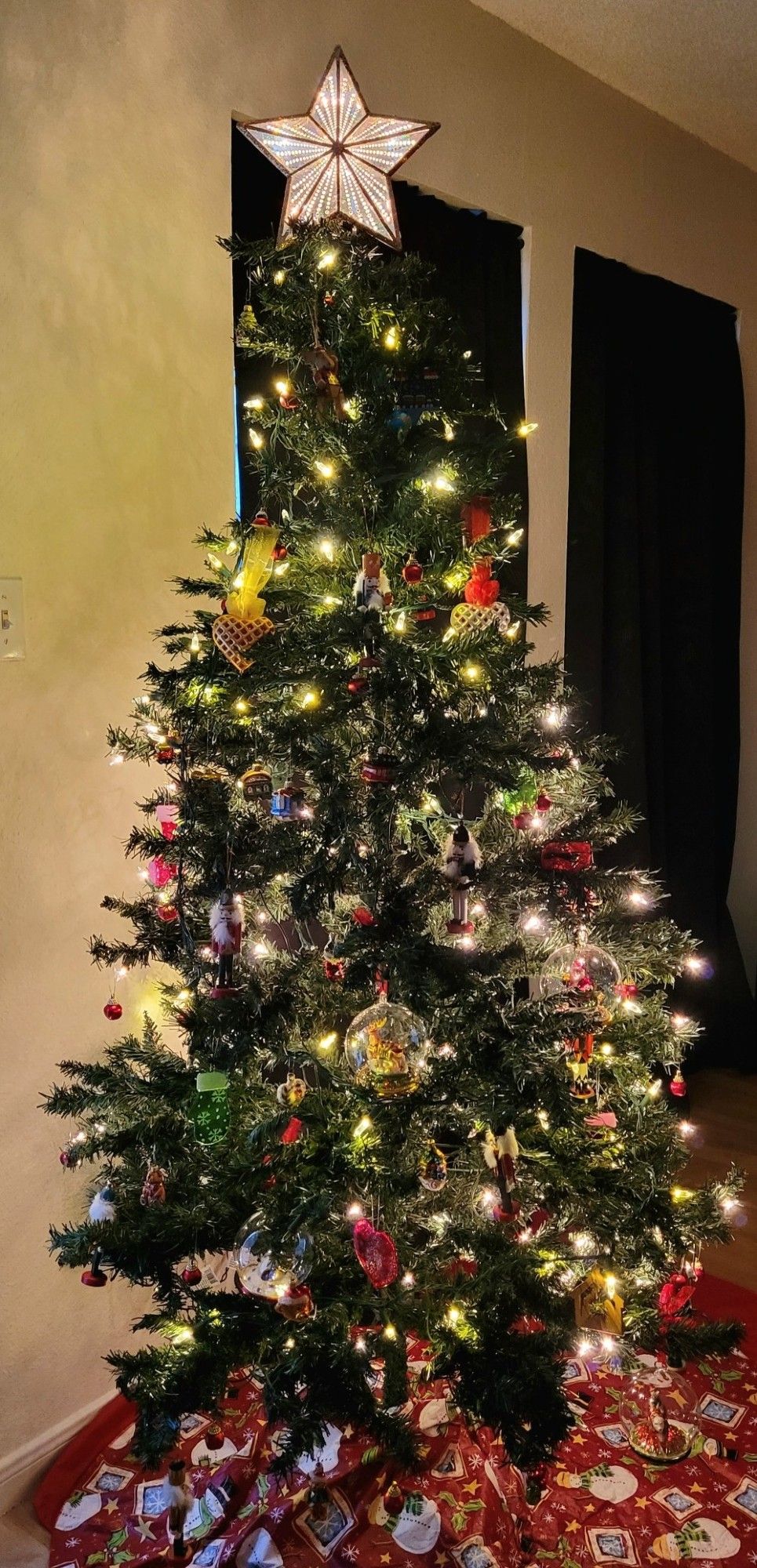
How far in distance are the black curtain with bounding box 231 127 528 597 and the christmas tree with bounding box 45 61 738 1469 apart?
723 mm

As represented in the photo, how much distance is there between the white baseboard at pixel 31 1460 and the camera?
1.65 meters

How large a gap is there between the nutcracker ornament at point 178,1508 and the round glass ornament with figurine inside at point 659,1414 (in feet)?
2.35

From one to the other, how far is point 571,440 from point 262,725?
1.64 metres

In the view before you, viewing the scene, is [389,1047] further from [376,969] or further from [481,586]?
[481,586]

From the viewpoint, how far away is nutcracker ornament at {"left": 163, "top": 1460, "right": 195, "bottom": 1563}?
146 cm

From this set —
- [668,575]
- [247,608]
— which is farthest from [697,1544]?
[668,575]

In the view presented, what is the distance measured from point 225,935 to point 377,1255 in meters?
0.44

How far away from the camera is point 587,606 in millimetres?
2734

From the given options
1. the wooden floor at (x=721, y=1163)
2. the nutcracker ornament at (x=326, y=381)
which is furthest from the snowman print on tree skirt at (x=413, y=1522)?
the nutcracker ornament at (x=326, y=381)

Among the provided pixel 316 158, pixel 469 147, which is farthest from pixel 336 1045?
pixel 469 147

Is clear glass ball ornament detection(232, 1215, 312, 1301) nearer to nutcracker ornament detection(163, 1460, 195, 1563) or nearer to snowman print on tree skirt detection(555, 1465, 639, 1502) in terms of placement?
nutcracker ornament detection(163, 1460, 195, 1563)

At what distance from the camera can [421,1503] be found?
1.57m

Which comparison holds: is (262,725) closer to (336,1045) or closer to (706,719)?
Result: (336,1045)

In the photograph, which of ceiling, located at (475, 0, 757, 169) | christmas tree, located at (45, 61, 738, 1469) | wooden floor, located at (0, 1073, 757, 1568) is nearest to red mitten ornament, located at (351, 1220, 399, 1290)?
christmas tree, located at (45, 61, 738, 1469)
